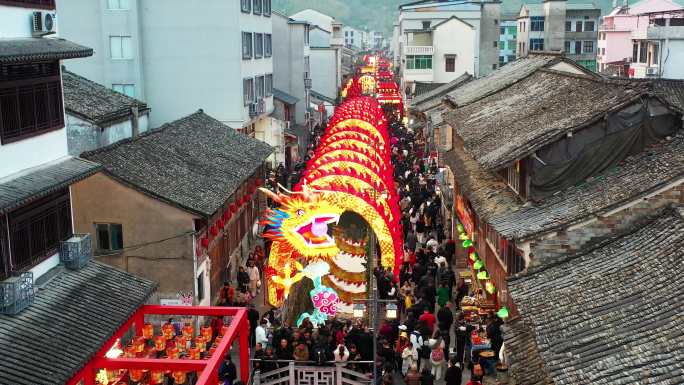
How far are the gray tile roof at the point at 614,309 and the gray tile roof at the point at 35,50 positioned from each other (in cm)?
1128

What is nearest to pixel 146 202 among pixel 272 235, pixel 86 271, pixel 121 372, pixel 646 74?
pixel 272 235

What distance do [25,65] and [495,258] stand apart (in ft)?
47.6

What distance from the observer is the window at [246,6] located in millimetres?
46625

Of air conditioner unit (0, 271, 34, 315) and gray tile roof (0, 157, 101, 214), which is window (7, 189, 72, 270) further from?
gray tile roof (0, 157, 101, 214)

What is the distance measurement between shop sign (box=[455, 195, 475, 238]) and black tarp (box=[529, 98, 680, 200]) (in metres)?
7.73

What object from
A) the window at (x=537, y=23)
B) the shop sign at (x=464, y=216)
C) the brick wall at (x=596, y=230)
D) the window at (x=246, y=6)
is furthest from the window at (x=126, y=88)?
the window at (x=537, y=23)

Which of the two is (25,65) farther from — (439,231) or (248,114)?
(248,114)

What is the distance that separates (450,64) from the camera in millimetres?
83625

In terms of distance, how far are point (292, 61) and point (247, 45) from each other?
2373cm

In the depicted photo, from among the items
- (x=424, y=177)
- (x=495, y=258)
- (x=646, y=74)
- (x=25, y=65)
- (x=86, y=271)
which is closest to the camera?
(x=25, y=65)

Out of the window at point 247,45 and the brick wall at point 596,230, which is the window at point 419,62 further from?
the brick wall at point 596,230

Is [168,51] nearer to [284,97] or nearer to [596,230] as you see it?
[284,97]

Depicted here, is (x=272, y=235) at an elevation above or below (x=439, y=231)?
above

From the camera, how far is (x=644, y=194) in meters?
18.8
